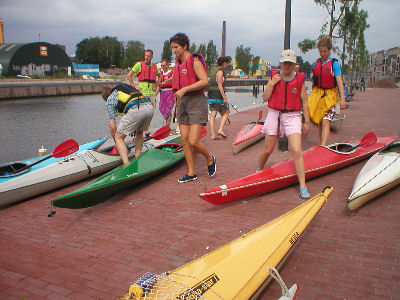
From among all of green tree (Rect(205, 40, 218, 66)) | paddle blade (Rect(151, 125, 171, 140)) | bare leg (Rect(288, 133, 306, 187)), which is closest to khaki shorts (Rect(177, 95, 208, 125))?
bare leg (Rect(288, 133, 306, 187))

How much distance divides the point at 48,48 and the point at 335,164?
5660 cm

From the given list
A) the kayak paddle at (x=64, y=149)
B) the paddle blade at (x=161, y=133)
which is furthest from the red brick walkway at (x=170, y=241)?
the paddle blade at (x=161, y=133)

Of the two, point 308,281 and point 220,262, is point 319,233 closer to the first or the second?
point 308,281

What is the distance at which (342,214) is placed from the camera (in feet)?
12.8

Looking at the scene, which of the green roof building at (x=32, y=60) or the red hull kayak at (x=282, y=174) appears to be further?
the green roof building at (x=32, y=60)

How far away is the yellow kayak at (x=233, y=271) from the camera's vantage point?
2.13m

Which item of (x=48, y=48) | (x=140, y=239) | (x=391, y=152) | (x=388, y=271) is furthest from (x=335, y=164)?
(x=48, y=48)

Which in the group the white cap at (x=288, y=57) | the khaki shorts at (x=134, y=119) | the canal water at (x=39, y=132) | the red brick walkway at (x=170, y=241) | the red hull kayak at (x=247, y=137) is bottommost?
the red brick walkway at (x=170, y=241)

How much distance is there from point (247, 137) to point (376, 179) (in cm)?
334

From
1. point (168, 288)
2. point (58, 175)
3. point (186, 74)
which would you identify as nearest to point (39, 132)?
point (58, 175)

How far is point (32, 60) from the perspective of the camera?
165 ft

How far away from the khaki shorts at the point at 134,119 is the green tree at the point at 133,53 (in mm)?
84355

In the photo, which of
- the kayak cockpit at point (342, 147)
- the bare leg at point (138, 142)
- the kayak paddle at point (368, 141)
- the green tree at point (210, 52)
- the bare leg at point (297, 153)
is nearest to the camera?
the bare leg at point (297, 153)

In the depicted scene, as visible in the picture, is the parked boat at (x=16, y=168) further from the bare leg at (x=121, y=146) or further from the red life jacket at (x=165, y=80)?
the red life jacket at (x=165, y=80)
